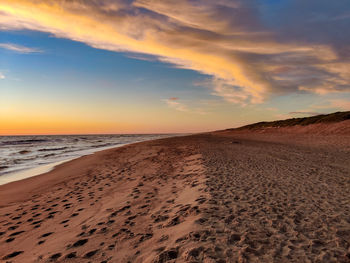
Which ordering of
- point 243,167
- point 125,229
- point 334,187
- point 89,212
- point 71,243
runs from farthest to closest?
1. point 243,167
2. point 334,187
3. point 89,212
4. point 125,229
5. point 71,243

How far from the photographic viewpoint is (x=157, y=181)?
1097cm

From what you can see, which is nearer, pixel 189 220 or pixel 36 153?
pixel 189 220

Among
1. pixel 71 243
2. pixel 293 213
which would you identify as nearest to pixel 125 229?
pixel 71 243

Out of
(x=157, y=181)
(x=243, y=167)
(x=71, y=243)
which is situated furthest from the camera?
(x=243, y=167)

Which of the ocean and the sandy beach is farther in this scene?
the ocean

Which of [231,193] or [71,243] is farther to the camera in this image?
[231,193]

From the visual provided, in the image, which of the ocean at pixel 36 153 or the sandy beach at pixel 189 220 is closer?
the sandy beach at pixel 189 220

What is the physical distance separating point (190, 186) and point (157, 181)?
2.41m

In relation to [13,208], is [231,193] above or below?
above

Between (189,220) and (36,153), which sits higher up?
(189,220)

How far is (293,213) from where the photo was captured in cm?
585

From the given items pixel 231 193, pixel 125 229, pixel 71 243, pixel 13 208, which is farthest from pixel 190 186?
pixel 13 208

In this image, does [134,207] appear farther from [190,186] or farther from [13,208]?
[13,208]

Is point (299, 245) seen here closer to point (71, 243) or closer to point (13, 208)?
point (71, 243)
